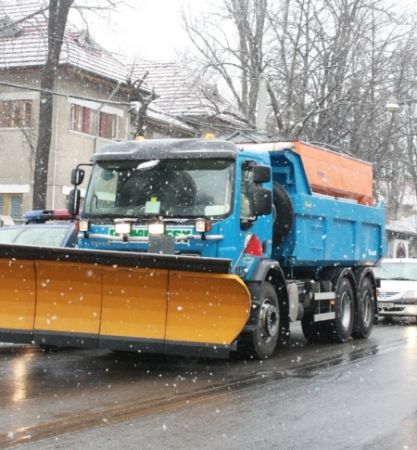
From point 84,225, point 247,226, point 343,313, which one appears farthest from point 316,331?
point 84,225

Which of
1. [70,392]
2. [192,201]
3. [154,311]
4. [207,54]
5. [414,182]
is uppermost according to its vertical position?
[207,54]

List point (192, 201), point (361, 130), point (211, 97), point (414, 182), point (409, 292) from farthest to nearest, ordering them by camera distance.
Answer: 1. point (414, 182)
2. point (211, 97)
3. point (361, 130)
4. point (409, 292)
5. point (192, 201)

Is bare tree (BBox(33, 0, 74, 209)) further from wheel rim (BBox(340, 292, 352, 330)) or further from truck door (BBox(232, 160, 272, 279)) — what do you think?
truck door (BBox(232, 160, 272, 279))

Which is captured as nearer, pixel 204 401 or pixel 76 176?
pixel 204 401

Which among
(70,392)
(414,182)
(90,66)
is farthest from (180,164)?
(414,182)

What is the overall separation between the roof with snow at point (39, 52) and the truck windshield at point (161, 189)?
1897 cm

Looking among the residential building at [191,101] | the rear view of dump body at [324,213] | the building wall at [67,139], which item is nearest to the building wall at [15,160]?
the building wall at [67,139]

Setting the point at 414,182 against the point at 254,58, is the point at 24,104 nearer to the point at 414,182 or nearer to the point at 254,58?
the point at 254,58

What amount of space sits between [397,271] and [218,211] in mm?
11321

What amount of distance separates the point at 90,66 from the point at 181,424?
1055 inches

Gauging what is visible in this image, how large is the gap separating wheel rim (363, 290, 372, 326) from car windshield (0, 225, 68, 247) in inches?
222

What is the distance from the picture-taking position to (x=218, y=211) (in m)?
10.7

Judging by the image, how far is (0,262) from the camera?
10070 mm

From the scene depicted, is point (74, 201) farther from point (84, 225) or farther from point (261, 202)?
point (261, 202)
